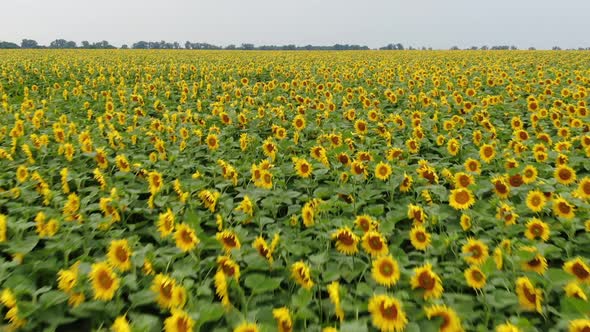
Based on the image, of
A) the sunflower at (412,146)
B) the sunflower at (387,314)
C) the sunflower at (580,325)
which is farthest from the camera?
the sunflower at (412,146)

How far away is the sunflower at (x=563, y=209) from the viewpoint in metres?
2.92

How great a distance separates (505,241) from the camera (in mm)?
2510

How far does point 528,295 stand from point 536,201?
1.27 metres

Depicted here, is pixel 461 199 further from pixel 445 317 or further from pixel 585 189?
pixel 445 317

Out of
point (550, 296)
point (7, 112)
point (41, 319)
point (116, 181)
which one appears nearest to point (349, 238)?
point (550, 296)

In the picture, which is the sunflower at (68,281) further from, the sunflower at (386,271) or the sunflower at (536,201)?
the sunflower at (536,201)

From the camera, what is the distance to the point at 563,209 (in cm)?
295

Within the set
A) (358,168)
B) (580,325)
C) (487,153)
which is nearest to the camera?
(580,325)

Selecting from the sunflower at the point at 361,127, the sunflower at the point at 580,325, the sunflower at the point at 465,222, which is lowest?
the sunflower at the point at 465,222

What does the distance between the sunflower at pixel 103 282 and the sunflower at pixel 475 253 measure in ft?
6.24

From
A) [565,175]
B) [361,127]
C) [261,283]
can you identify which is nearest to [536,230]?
[565,175]

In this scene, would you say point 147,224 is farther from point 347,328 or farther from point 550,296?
point 550,296

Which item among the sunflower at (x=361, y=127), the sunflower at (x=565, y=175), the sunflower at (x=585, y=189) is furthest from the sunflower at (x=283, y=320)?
the sunflower at (x=361, y=127)

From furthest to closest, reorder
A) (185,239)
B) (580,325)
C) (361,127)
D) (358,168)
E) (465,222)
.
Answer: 1. (361,127)
2. (358,168)
3. (465,222)
4. (185,239)
5. (580,325)
